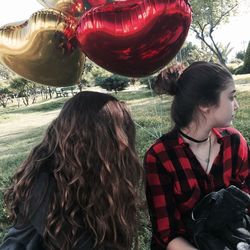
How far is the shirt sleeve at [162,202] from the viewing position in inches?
70.1

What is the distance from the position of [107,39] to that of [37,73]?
402 mm

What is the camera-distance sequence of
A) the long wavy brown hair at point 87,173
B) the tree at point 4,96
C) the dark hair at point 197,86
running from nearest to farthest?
1. the long wavy brown hair at point 87,173
2. the dark hair at point 197,86
3. the tree at point 4,96

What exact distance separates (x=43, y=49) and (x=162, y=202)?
2.63ft

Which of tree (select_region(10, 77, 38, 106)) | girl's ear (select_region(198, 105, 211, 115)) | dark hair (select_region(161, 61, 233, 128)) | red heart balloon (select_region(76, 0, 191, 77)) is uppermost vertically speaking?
red heart balloon (select_region(76, 0, 191, 77))

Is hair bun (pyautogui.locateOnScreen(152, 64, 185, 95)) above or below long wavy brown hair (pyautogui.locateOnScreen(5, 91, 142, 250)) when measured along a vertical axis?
above

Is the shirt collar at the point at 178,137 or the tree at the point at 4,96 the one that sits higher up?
the shirt collar at the point at 178,137

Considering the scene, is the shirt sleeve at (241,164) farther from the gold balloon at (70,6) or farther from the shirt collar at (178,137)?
the gold balloon at (70,6)

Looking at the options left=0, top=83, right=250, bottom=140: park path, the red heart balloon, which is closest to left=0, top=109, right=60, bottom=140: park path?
left=0, top=83, right=250, bottom=140: park path

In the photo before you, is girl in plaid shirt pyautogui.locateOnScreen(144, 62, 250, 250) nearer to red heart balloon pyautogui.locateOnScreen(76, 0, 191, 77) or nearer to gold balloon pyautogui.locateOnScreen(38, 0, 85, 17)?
red heart balloon pyautogui.locateOnScreen(76, 0, 191, 77)

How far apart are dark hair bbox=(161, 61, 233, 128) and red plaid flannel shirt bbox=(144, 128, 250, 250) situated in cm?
13

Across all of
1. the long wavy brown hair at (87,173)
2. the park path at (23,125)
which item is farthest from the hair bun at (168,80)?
the park path at (23,125)

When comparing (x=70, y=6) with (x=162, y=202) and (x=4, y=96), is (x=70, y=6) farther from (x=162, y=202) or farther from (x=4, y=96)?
(x=4, y=96)

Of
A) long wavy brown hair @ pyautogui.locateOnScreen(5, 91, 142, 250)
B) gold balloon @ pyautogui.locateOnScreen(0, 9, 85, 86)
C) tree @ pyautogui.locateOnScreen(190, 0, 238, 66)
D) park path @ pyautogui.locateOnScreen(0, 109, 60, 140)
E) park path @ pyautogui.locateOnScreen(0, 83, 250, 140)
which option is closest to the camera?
long wavy brown hair @ pyautogui.locateOnScreen(5, 91, 142, 250)

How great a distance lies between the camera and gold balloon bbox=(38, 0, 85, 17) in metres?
1.58
